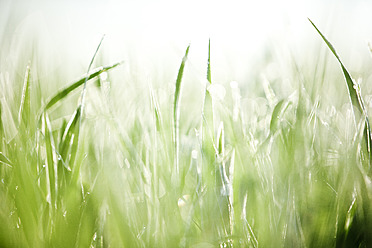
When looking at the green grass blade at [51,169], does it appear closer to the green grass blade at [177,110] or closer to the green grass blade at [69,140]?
the green grass blade at [69,140]

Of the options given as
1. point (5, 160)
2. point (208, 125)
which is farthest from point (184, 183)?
point (5, 160)

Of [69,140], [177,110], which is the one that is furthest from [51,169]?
[177,110]

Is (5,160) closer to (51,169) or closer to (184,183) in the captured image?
(51,169)

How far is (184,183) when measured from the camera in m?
0.50

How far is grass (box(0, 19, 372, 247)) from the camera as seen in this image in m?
0.41

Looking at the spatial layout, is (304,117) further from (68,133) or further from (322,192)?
(68,133)

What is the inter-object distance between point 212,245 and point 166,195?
0.07 meters

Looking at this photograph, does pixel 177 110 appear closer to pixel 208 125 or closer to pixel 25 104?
pixel 208 125

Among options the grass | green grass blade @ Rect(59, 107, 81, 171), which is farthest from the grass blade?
green grass blade @ Rect(59, 107, 81, 171)

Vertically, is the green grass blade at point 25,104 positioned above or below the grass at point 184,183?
above

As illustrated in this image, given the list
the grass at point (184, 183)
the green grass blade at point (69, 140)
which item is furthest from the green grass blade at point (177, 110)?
the green grass blade at point (69, 140)

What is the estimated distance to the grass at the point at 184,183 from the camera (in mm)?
412

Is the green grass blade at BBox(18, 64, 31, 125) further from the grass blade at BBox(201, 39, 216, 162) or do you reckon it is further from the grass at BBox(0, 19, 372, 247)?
the grass blade at BBox(201, 39, 216, 162)

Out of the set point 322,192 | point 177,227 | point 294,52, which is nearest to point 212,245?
point 177,227
